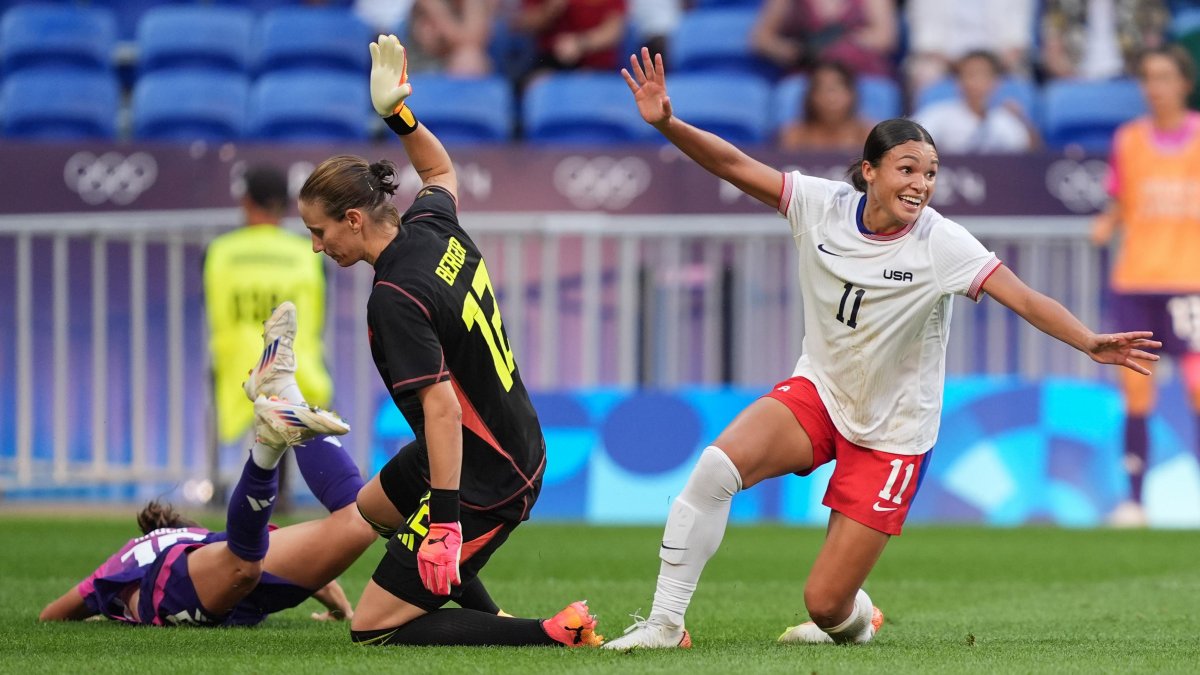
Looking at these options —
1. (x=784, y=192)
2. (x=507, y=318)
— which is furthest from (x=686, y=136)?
(x=507, y=318)

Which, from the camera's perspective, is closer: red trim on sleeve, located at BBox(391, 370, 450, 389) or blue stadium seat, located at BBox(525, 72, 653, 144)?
red trim on sleeve, located at BBox(391, 370, 450, 389)

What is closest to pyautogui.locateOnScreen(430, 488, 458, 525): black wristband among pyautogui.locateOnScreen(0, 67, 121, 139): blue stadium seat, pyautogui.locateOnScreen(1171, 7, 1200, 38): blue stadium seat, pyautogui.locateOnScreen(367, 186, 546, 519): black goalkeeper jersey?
pyautogui.locateOnScreen(367, 186, 546, 519): black goalkeeper jersey

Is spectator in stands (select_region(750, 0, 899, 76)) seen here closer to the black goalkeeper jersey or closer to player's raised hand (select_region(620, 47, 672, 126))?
player's raised hand (select_region(620, 47, 672, 126))

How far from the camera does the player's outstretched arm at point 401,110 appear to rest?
17.7ft

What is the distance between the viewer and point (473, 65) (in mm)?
12820

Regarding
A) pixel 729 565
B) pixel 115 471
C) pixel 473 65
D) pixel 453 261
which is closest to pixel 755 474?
pixel 453 261

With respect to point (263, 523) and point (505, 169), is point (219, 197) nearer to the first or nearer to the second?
point (505, 169)

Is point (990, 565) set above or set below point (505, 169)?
below

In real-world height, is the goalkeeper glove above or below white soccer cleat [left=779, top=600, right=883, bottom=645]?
above

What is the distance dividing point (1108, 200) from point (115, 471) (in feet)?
21.2

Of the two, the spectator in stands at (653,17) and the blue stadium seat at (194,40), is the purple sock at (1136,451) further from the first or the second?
the blue stadium seat at (194,40)

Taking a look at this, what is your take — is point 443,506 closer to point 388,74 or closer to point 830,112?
point 388,74

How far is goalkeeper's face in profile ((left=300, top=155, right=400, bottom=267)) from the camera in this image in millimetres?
5086

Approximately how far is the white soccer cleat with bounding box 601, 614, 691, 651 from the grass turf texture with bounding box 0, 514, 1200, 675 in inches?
4.0
